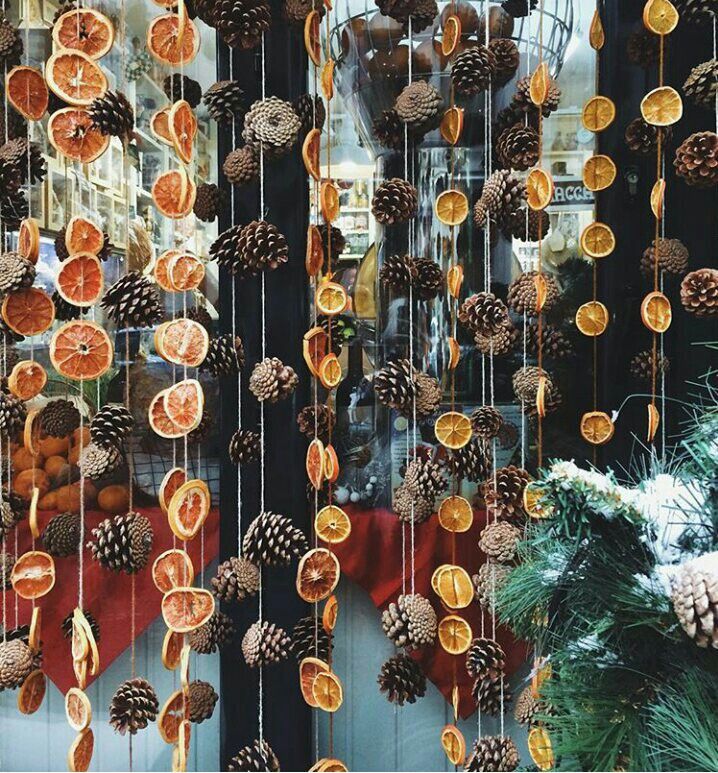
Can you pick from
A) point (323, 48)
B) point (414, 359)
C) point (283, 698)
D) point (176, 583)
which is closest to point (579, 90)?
point (323, 48)

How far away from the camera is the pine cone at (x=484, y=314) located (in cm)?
125

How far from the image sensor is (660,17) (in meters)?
1.19

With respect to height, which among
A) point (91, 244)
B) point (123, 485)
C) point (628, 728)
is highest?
point (91, 244)

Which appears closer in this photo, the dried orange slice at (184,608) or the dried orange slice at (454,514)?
the dried orange slice at (184,608)

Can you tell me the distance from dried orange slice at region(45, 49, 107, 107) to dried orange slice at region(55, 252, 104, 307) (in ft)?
0.72

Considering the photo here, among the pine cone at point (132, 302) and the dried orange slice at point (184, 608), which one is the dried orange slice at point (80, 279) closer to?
the pine cone at point (132, 302)

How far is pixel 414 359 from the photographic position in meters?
1.58

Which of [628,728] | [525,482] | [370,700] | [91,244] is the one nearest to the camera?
[628,728]

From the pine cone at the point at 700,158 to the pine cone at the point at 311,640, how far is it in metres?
0.89

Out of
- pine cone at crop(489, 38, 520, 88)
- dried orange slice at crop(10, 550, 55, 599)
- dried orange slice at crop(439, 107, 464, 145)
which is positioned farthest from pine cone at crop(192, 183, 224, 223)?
dried orange slice at crop(10, 550, 55, 599)

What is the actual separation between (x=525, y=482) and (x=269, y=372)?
1.46ft

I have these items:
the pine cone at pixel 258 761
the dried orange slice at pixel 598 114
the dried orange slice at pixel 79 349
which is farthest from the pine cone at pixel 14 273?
the dried orange slice at pixel 598 114

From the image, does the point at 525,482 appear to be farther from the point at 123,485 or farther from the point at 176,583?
the point at 123,485

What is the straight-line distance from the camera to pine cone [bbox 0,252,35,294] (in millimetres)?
1188
